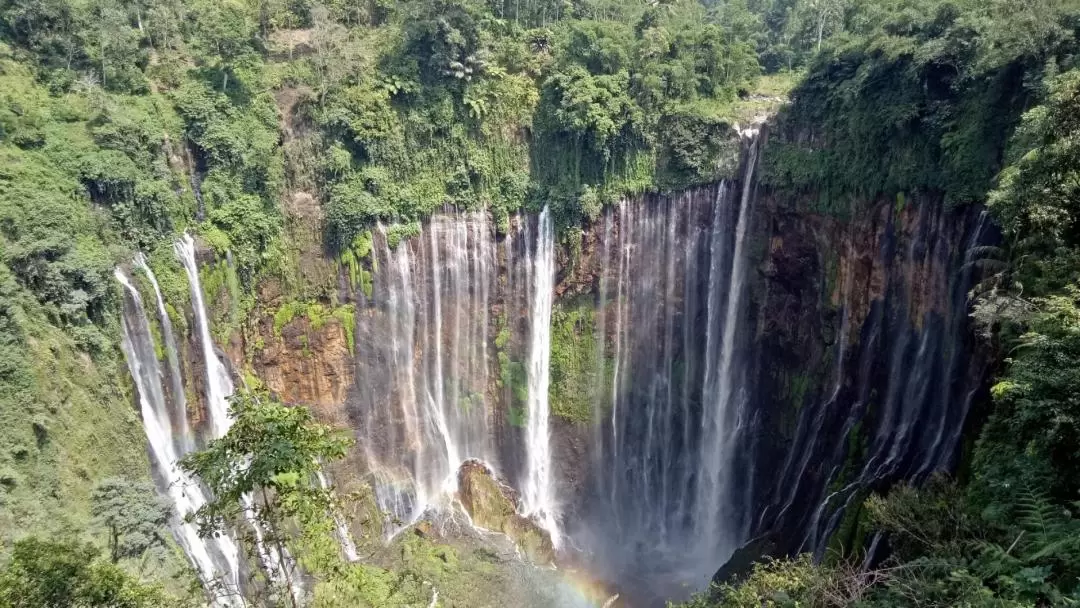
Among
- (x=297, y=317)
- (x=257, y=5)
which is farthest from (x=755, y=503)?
(x=257, y=5)

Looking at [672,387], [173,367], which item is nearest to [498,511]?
[672,387]

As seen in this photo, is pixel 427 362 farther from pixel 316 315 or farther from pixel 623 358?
pixel 623 358

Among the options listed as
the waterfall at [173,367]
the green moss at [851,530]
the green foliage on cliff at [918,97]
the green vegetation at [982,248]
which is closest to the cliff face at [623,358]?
the green foliage on cliff at [918,97]

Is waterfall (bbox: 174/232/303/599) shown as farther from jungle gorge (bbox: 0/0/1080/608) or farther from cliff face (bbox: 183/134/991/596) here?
cliff face (bbox: 183/134/991/596)

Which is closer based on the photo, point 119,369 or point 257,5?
point 119,369

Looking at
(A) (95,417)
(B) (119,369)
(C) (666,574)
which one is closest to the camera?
(A) (95,417)

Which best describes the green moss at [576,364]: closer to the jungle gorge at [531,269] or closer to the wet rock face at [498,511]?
the jungle gorge at [531,269]

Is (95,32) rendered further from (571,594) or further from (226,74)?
(571,594)
